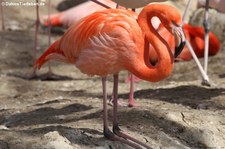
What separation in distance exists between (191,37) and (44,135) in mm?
3701

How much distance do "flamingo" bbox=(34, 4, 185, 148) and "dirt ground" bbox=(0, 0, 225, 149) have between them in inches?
8.8

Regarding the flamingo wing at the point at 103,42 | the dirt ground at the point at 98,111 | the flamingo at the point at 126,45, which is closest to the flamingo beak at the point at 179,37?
the flamingo at the point at 126,45

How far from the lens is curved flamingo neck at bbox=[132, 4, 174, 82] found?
9.37 feet

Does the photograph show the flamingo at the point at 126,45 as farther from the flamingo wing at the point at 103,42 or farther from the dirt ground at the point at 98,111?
the dirt ground at the point at 98,111

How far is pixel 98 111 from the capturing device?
3605 mm

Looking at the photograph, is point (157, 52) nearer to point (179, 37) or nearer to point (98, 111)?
point (179, 37)

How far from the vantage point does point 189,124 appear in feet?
11.1

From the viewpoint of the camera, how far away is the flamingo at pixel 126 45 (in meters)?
2.86

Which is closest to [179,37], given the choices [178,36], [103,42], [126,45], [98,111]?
[178,36]

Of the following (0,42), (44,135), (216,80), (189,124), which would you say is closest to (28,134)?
(44,135)

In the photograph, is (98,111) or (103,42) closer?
(103,42)

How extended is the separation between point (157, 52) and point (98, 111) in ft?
2.76

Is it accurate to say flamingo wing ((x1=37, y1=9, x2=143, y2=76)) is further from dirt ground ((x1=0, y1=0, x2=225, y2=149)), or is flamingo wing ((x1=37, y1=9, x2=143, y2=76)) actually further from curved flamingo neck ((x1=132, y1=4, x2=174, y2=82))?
dirt ground ((x1=0, y1=0, x2=225, y2=149))

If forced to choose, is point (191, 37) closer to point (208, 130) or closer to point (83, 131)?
point (208, 130)
